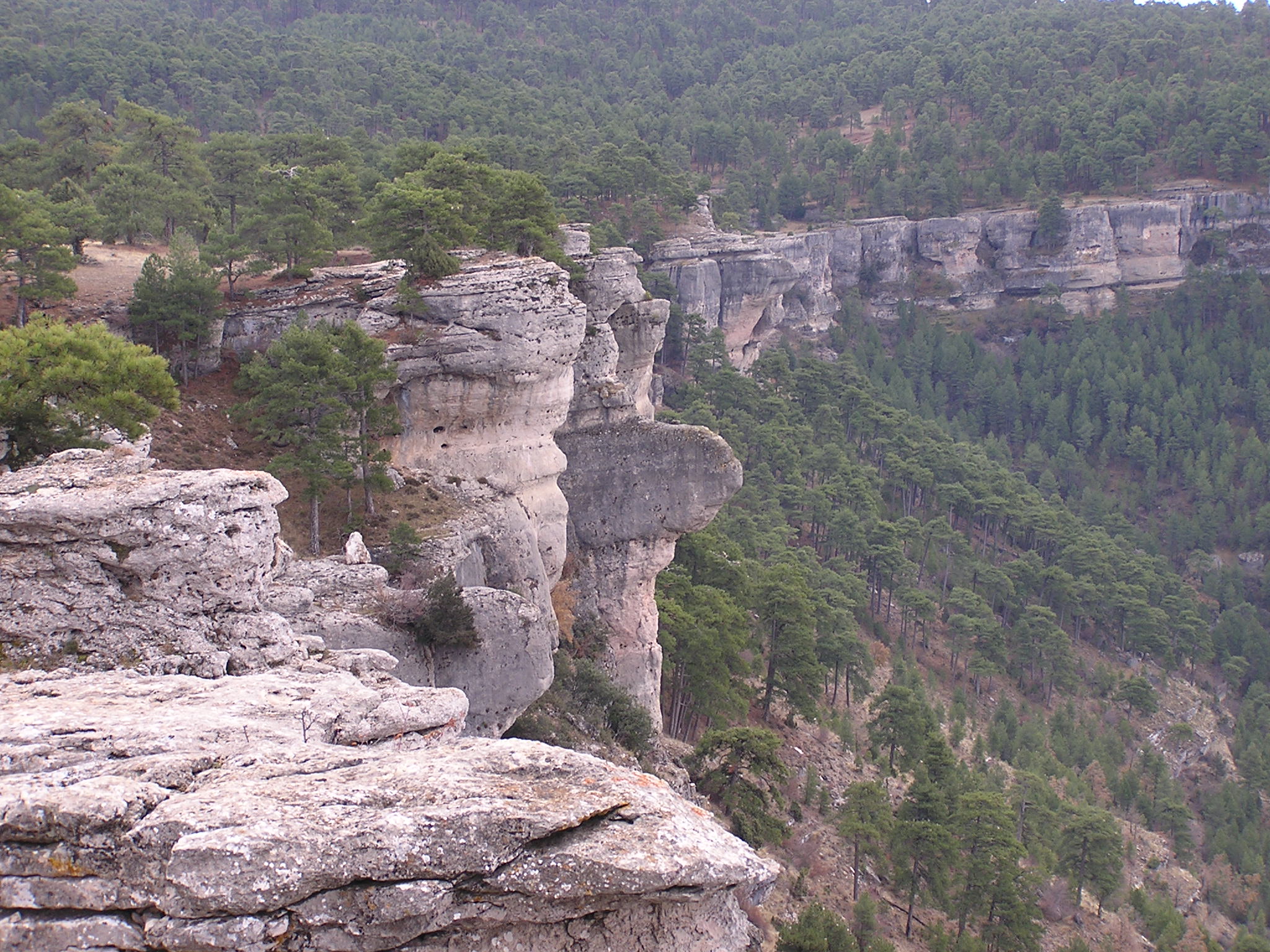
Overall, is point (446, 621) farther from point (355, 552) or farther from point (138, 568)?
point (138, 568)

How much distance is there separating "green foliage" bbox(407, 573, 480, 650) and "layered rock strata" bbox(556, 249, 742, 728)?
40.1 feet

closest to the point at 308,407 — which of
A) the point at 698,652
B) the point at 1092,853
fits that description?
the point at 698,652

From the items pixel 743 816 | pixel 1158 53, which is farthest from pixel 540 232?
pixel 1158 53

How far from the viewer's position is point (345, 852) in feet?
23.1

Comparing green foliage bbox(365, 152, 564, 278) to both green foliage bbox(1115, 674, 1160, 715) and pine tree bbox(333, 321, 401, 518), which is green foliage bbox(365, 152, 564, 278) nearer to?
pine tree bbox(333, 321, 401, 518)

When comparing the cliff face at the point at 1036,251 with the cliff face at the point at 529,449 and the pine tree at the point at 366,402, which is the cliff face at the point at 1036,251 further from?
the pine tree at the point at 366,402

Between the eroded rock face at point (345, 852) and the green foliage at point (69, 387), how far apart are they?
342 inches

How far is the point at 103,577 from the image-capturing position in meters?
10.9

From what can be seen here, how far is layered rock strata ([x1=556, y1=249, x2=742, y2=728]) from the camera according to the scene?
98.8ft

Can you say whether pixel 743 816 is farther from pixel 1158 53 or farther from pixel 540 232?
pixel 1158 53

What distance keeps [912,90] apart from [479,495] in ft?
349

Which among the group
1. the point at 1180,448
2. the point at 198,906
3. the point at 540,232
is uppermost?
the point at 540,232

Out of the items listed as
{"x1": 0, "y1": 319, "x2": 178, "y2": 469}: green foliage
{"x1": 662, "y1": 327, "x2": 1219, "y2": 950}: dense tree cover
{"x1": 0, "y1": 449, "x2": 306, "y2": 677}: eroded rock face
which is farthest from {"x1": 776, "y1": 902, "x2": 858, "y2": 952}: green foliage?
{"x1": 0, "y1": 319, "x2": 178, "y2": 469}: green foliage

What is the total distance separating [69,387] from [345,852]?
487 inches
